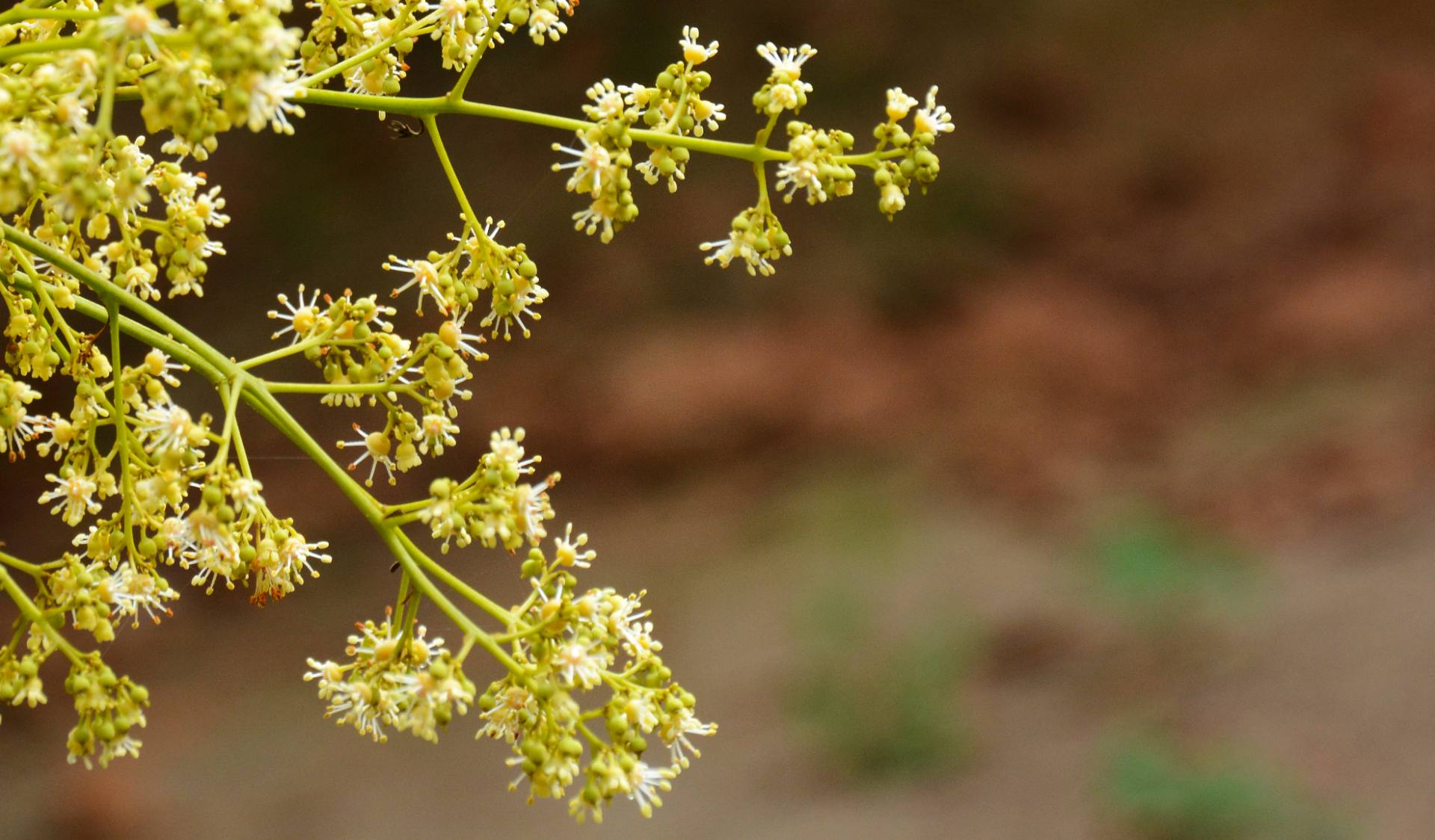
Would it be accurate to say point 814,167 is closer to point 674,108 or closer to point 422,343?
point 674,108

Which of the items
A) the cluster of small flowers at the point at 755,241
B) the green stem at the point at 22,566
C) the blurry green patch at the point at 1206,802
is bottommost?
the green stem at the point at 22,566

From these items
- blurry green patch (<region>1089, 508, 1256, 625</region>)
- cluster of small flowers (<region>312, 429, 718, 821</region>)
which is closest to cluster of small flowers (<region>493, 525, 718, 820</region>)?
cluster of small flowers (<region>312, 429, 718, 821</region>)

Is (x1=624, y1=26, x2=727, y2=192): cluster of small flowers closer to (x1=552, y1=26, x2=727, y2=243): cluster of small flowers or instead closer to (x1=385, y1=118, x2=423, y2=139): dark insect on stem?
(x1=552, y1=26, x2=727, y2=243): cluster of small flowers

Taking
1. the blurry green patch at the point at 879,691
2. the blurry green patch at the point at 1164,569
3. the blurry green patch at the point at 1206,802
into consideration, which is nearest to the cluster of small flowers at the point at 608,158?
the blurry green patch at the point at 1206,802

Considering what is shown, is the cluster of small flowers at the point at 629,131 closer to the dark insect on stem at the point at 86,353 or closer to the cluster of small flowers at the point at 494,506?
the cluster of small flowers at the point at 494,506

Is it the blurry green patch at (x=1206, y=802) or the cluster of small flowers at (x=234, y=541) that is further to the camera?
the blurry green patch at (x=1206, y=802)

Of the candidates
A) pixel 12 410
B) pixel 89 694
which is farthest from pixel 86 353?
pixel 89 694

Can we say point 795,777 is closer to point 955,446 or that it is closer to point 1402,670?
point 955,446

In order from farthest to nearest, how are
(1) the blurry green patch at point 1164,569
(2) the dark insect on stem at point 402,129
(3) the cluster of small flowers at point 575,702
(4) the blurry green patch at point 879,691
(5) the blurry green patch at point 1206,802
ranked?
(1) the blurry green patch at point 1164,569, (4) the blurry green patch at point 879,691, (5) the blurry green patch at point 1206,802, (2) the dark insect on stem at point 402,129, (3) the cluster of small flowers at point 575,702
